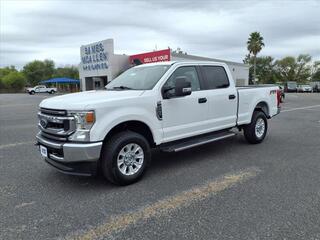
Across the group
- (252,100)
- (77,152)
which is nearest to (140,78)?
(77,152)

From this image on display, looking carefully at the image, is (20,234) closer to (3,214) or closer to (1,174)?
(3,214)

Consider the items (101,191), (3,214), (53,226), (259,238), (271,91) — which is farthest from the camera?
(271,91)

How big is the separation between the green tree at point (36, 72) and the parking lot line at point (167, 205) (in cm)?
9325

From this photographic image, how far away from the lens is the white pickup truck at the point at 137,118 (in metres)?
3.96

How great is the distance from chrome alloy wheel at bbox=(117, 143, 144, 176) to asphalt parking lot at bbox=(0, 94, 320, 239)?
26 cm

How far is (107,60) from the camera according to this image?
29109 mm

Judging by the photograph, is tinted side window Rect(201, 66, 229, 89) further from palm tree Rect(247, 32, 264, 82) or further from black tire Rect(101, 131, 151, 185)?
palm tree Rect(247, 32, 264, 82)

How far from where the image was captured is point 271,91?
293 inches

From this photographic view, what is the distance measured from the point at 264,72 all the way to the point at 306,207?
85.6 metres

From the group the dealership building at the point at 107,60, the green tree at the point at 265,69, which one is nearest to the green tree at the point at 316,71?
the green tree at the point at 265,69

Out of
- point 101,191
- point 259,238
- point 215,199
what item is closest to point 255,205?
point 215,199

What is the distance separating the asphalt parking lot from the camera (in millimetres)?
3090

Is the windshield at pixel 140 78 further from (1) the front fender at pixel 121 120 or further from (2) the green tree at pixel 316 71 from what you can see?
(2) the green tree at pixel 316 71

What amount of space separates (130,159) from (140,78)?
5.46 feet
